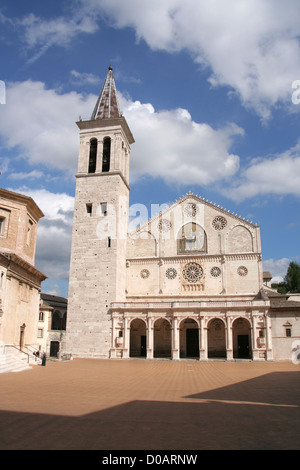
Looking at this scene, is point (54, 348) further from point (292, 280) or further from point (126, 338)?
point (292, 280)

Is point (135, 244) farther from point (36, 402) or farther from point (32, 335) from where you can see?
point (36, 402)

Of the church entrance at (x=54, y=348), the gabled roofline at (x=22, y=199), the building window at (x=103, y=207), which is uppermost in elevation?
the building window at (x=103, y=207)

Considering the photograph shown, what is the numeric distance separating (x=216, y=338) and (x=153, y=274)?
31.6 feet

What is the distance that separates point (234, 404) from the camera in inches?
442

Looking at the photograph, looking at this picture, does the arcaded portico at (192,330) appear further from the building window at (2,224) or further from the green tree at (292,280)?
the green tree at (292,280)

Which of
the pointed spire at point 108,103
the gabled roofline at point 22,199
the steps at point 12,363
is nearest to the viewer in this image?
the steps at point 12,363

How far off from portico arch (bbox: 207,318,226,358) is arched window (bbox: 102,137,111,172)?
20.7 metres

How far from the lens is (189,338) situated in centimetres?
3922

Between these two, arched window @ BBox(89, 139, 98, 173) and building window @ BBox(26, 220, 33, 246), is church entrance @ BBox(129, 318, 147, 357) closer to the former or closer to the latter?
building window @ BBox(26, 220, 33, 246)

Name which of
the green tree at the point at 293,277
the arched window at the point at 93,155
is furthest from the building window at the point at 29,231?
the green tree at the point at 293,277

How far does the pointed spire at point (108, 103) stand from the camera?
45.2 meters

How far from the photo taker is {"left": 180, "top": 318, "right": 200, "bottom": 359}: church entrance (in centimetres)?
3900
